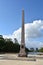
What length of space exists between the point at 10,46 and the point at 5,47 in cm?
535

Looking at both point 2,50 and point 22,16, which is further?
point 2,50

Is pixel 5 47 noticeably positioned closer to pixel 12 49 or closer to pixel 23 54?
pixel 12 49

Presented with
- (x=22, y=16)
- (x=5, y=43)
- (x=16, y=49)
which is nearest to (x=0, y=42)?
(x=5, y=43)

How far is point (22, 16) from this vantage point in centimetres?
3506

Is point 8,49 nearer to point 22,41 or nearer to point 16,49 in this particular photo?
point 16,49

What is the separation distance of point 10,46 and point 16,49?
18.3 feet

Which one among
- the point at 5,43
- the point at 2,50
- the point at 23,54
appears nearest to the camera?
the point at 23,54

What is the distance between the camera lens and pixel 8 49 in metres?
87.8

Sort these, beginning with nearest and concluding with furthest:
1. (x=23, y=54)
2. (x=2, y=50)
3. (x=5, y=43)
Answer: (x=23, y=54), (x=2, y=50), (x=5, y=43)

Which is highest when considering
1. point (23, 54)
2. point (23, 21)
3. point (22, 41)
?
point (23, 21)

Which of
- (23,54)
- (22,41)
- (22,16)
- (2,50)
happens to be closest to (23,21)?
(22,16)

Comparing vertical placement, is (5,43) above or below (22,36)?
above

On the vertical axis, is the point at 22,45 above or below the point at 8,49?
below

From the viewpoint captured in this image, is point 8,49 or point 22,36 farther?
point 8,49
